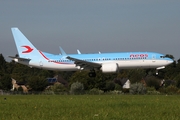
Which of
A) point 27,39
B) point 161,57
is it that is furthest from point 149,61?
point 27,39

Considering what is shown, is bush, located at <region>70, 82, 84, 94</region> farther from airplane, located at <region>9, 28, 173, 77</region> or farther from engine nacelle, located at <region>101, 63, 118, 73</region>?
engine nacelle, located at <region>101, 63, 118, 73</region>

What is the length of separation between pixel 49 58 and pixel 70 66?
9.22ft

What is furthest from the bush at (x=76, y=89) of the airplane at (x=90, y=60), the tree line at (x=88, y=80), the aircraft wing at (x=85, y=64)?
the aircraft wing at (x=85, y=64)

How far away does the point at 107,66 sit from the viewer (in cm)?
5281

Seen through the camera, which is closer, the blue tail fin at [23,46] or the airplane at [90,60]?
the airplane at [90,60]

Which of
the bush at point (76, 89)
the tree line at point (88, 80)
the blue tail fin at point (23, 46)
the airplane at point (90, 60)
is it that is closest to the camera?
the bush at point (76, 89)

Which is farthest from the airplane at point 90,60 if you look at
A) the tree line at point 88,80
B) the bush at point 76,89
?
the tree line at point 88,80

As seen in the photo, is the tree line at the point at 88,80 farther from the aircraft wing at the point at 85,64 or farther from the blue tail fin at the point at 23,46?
the blue tail fin at the point at 23,46

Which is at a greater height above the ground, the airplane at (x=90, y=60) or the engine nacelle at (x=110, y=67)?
the airplane at (x=90, y=60)

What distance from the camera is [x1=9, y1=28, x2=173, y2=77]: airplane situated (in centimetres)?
5225

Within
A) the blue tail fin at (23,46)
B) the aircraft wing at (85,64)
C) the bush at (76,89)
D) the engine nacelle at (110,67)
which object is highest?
the blue tail fin at (23,46)

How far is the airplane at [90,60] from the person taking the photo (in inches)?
2057

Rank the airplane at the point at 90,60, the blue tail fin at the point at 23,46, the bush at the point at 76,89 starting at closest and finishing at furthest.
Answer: the bush at the point at 76,89
the airplane at the point at 90,60
the blue tail fin at the point at 23,46

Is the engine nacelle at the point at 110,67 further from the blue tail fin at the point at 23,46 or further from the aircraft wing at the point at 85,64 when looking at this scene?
the blue tail fin at the point at 23,46
